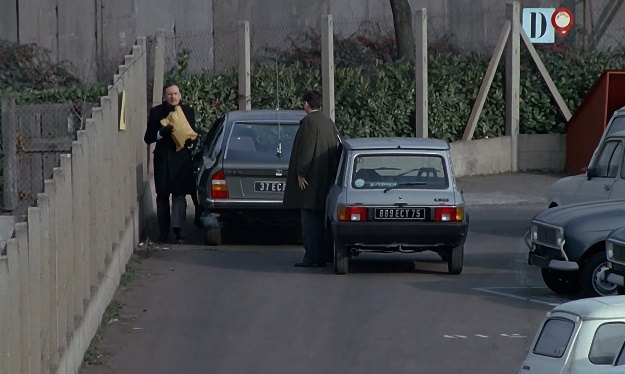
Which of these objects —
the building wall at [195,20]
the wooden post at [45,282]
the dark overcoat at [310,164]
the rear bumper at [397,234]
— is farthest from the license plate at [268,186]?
the building wall at [195,20]

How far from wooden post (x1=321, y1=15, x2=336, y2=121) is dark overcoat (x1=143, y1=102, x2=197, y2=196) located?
18.6 feet

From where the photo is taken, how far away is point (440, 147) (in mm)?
14328

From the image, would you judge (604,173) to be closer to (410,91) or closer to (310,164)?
(310,164)

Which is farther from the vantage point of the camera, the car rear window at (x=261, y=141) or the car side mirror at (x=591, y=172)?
the car rear window at (x=261, y=141)

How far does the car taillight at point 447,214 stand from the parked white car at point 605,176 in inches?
83.7

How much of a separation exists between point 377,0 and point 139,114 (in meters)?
11.2

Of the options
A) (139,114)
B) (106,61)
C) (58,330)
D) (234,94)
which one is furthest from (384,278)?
(106,61)

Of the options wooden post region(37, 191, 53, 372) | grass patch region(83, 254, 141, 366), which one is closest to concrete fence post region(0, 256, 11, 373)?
wooden post region(37, 191, 53, 372)

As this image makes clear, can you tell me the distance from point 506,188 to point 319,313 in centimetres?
1021

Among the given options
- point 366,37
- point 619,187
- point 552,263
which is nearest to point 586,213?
point 552,263

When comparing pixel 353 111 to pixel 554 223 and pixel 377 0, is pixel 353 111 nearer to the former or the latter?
pixel 377 0

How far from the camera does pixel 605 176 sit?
15320 mm

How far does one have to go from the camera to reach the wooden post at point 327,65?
71.4ft

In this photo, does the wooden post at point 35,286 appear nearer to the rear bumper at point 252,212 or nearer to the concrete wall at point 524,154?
the rear bumper at point 252,212
